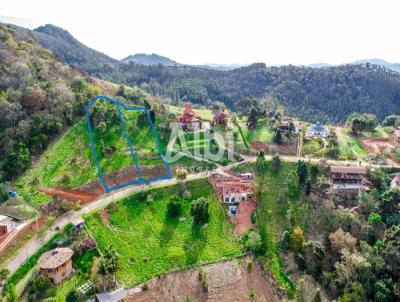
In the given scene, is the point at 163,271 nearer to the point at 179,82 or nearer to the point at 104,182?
the point at 104,182

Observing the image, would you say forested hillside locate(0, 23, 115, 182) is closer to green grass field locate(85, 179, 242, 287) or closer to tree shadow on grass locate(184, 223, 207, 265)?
green grass field locate(85, 179, 242, 287)

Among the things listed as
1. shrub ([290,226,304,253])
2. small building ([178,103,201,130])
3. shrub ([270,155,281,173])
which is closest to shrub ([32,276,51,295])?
shrub ([290,226,304,253])

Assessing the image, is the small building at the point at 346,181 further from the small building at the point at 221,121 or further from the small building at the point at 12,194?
the small building at the point at 12,194

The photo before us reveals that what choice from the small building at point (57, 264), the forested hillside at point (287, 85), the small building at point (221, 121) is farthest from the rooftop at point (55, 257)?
the forested hillside at point (287, 85)

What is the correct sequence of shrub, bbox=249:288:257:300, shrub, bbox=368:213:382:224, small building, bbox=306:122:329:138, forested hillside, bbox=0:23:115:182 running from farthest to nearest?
small building, bbox=306:122:329:138, forested hillside, bbox=0:23:115:182, shrub, bbox=368:213:382:224, shrub, bbox=249:288:257:300

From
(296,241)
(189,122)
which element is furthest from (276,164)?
(189,122)

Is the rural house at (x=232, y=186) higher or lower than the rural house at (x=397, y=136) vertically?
lower

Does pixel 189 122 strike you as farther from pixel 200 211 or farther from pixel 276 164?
pixel 200 211


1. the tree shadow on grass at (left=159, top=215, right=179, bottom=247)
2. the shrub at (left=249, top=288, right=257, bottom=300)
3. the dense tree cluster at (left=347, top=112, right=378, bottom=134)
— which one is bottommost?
the shrub at (left=249, top=288, right=257, bottom=300)
